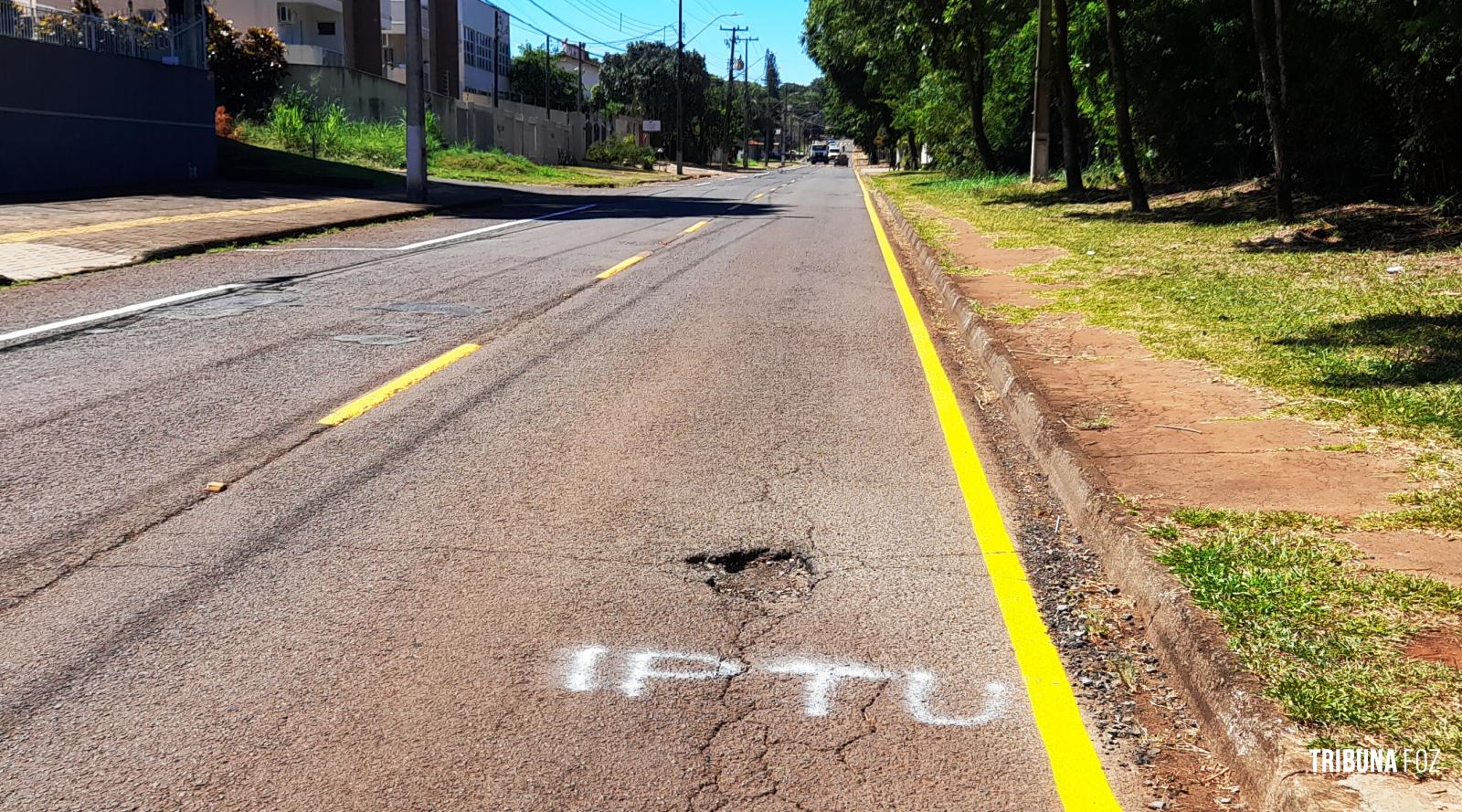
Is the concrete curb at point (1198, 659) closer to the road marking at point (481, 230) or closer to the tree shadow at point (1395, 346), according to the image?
the tree shadow at point (1395, 346)

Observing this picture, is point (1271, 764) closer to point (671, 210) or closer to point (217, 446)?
point (217, 446)

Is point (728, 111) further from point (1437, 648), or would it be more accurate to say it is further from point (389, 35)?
point (1437, 648)

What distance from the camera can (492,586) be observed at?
171 inches

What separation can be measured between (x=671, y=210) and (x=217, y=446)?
21.6 metres

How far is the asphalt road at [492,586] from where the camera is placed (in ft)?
10.4

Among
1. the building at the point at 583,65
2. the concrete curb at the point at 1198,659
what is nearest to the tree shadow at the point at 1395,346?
the concrete curb at the point at 1198,659

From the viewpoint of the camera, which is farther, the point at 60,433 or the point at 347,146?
the point at 347,146

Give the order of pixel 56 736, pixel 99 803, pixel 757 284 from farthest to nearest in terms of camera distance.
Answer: pixel 757 284
pixel 56 736
pixel 99 803

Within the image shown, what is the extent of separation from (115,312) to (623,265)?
A: 19.6ft

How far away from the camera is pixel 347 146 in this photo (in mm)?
39031

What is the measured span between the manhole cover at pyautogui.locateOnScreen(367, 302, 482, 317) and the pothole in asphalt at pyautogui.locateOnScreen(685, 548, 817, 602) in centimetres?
630

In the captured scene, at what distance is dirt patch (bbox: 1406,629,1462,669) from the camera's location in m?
3.44

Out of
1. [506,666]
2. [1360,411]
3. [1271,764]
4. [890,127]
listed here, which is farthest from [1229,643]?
[890,127]

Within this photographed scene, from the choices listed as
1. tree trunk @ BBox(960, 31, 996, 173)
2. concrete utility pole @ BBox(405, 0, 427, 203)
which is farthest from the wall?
tree trunk @ BBox(960, 31, 996, 173)
